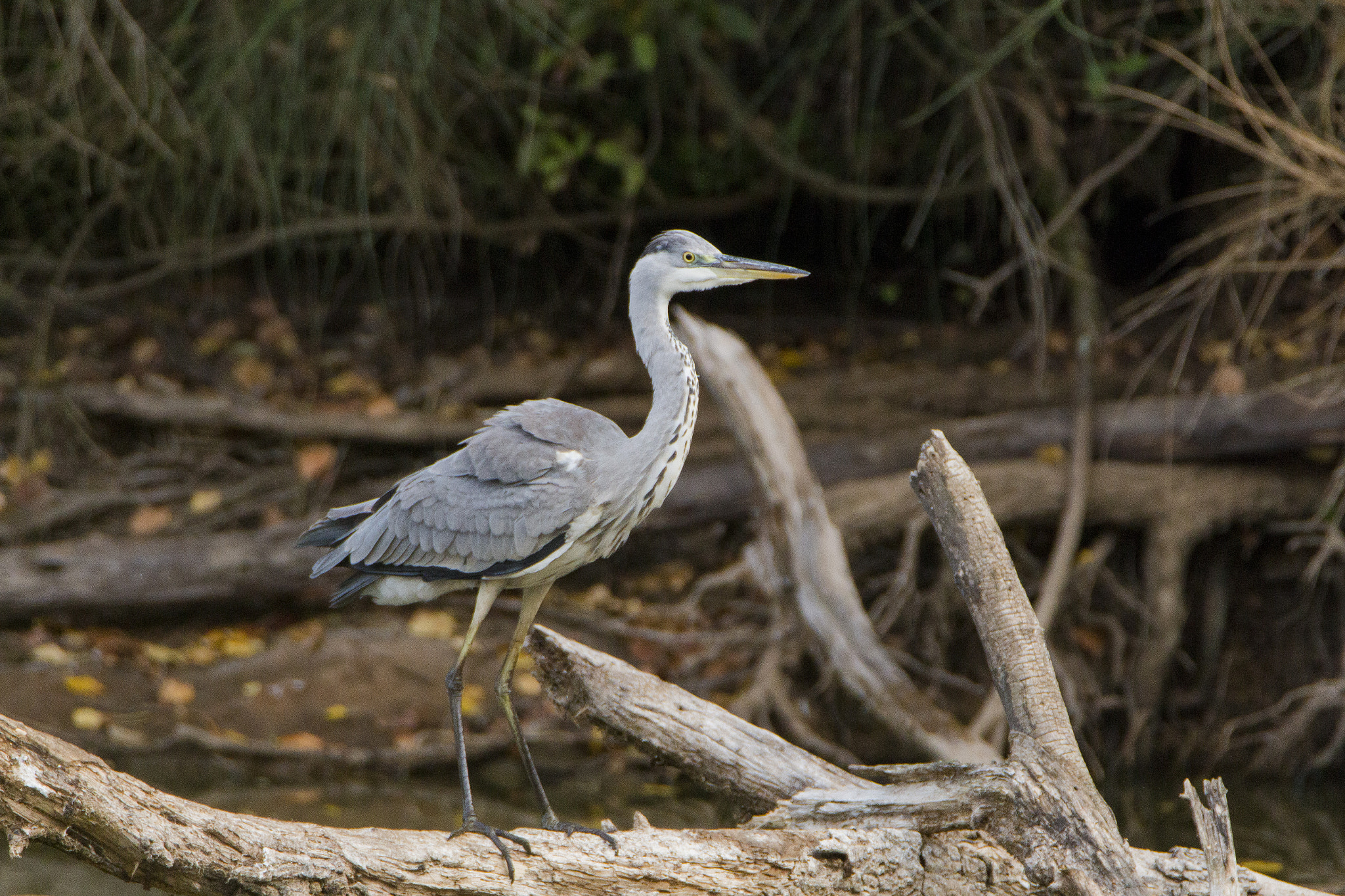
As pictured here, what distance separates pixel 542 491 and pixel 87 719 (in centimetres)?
315

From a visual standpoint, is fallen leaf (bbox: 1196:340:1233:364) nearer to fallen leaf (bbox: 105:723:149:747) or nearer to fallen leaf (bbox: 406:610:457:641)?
fallen leaf (bbox: 406:610:457:641)

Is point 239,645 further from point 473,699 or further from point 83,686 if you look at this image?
point 473,699

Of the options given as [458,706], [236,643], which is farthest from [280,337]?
[458,706]

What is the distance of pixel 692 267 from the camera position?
3365mm

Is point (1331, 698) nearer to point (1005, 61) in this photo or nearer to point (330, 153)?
point (1005, 61)

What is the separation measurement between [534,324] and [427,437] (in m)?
1.56

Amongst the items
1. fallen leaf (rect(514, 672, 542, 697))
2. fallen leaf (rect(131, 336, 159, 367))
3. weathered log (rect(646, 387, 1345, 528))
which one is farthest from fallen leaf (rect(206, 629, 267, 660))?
fallen leaf (rect(131, 336, 159, 367))

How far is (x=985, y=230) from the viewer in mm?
7652

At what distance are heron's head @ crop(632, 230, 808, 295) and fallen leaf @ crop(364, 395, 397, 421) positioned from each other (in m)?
3.63

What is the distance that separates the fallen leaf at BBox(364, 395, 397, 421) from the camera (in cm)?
681

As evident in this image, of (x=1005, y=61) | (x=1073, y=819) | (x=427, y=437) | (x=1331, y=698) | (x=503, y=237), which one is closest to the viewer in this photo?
(x=1073, y=819)

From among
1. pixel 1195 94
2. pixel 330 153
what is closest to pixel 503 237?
pixel 330 153

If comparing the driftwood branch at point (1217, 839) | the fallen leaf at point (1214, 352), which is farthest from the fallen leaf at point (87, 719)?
the fallen leaf at point (1214, 352)

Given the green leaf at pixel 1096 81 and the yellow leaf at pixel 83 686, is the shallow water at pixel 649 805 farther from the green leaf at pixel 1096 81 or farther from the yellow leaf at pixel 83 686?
the green leaf at pixel 1096 81
